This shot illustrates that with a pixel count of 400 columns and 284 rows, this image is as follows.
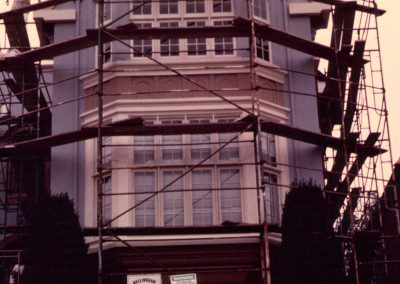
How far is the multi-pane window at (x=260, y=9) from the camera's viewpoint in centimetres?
2005

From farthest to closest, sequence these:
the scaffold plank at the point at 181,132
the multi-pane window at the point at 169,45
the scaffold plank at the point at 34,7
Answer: the multi-pane window at the point at 169,45, the scaffold plank at the point at 34,7, the scaffold plank at the point at 181,132

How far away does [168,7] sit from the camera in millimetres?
19719

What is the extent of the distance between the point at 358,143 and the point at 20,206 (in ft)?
26.7

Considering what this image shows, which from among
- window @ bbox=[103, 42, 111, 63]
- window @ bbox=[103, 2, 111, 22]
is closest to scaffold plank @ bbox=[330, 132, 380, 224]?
window @ bbox=[103, 42, 111, 63]

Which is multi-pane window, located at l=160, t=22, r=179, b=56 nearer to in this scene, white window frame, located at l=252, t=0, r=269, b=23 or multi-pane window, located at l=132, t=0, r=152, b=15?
multi-pane window, located at l=132, t=0, r=152, b=15

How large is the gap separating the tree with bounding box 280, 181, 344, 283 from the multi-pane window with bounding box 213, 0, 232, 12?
5.33 metres

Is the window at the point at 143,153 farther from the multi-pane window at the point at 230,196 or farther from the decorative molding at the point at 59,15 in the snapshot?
the decorative molding at the point at 59,15

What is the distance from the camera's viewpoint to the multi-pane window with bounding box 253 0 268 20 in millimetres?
20047

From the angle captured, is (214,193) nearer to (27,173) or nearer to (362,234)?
(362,234)

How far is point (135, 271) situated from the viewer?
17.0 meters

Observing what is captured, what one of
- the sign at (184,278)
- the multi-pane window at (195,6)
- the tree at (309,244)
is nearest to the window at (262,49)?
the multi-pane window at (195,6)

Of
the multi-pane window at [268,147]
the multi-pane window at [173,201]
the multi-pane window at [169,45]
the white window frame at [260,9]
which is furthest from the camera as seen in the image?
the white window frame at [260,9]

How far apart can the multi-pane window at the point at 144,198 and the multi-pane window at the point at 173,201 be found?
0.89 feet

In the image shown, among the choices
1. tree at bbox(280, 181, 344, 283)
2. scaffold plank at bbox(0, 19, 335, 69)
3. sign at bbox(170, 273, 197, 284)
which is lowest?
sign at bbox(170, 273, 197, 284)
